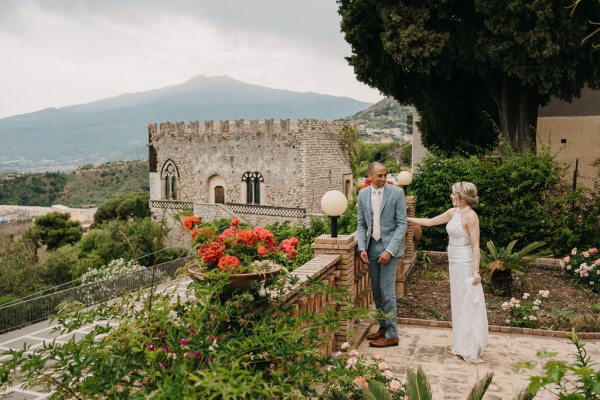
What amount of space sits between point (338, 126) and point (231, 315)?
26.5 metres

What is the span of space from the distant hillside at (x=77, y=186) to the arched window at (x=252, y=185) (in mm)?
52172

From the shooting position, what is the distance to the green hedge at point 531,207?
421 inches

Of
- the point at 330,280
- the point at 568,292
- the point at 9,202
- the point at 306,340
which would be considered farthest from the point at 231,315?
the point at 9,202

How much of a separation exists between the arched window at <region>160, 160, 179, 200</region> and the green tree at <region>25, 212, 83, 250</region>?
9.88m

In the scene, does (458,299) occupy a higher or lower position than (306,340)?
lower

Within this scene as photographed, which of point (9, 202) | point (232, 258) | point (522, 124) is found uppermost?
point (522, 124)

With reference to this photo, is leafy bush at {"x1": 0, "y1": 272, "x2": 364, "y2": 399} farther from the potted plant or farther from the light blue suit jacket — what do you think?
the light blue suit jacket

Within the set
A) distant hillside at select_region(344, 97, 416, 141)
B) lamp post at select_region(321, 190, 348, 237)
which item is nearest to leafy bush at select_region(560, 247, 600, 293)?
lamp post at select_region(321, 190, 348, 237)

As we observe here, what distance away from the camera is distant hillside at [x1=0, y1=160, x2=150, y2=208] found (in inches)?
3014

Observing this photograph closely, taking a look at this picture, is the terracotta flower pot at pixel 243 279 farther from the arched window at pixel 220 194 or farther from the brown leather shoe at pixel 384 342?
the arched window at pixel 220 194

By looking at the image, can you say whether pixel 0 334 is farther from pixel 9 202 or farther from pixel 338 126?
pixel 9 202

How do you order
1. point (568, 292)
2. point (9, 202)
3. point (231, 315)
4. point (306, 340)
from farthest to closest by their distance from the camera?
point (9, 202) < point (568, 292) < point (306, 340) < point (231, 315)

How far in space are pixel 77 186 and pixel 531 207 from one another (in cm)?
8349

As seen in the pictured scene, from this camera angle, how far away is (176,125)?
31.3 meters
